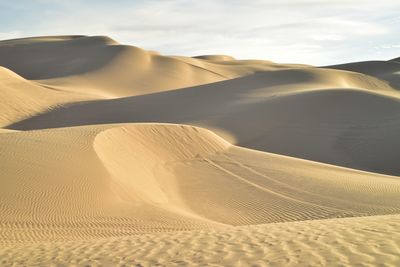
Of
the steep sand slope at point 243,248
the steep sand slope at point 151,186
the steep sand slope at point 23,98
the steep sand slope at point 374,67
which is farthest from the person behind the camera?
the steep sand slope at point 374,67

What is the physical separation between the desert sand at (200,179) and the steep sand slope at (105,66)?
19379 mm

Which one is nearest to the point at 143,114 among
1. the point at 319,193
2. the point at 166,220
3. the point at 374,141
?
the point at 374,141

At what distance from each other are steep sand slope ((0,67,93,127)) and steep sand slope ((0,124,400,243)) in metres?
14.5

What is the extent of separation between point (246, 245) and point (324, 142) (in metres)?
19.4

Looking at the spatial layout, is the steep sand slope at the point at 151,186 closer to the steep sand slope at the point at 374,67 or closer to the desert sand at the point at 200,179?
the desert sand at the point at 200,179

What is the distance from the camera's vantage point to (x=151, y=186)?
1415 cm

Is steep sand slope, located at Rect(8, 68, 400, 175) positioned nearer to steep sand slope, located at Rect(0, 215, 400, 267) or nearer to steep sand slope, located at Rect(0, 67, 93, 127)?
steep sand slope, located at Rect(0, 67, 93, 127)

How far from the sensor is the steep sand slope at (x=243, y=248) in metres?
6.39

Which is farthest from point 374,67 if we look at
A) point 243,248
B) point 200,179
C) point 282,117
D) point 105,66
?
point 243,248

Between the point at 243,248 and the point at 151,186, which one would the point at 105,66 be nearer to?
the point at 151,186

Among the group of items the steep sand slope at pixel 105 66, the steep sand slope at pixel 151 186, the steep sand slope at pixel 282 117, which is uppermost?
the steep sand slope at pixel 105 66

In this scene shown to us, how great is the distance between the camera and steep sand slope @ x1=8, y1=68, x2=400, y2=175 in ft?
81.4

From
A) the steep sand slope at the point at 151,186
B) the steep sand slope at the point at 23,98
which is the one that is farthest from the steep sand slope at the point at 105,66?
the steep sand slope at the point at 151,186

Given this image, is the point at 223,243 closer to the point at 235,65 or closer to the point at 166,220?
the point at 166,220
